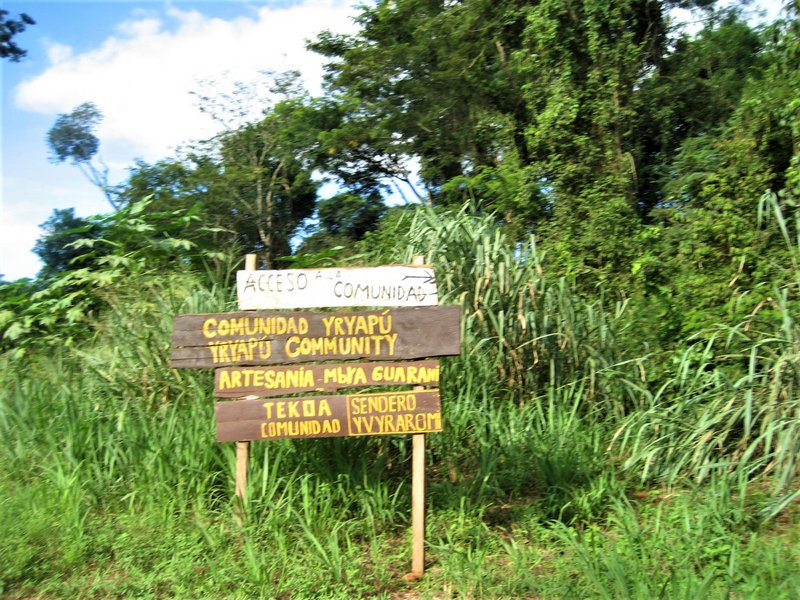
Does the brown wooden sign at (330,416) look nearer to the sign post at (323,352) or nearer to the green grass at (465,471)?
the sign post at (323,352)

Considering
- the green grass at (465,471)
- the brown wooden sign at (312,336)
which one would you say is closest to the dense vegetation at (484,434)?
the green grass at (465,471)

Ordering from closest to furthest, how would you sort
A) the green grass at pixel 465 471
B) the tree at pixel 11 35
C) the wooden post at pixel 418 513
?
the green grass at pixel 465 471 < the wooden post at pixel 418 513 < the tree at pixel 11 35

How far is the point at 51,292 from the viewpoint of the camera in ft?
25.5

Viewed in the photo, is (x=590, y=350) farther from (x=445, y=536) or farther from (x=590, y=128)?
(x=590, y=128)

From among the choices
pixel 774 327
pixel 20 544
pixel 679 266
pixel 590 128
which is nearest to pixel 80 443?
pixel 20 544

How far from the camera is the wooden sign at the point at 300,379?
14.8 feet

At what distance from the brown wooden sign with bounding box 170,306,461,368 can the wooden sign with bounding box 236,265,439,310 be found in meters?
0.08

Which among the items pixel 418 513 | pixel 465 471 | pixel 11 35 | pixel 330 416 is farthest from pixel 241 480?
pixel 11 35

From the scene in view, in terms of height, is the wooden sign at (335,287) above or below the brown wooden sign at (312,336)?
above

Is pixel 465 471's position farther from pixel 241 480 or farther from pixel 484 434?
pixel 241 480

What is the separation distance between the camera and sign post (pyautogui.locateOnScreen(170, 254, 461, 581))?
4.46 m

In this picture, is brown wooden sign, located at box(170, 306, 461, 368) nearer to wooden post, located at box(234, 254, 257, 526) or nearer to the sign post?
the sign post

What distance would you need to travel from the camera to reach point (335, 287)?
4.57 m

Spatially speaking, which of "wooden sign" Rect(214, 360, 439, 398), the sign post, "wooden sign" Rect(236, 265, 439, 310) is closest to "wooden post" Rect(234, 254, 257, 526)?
the sign post
